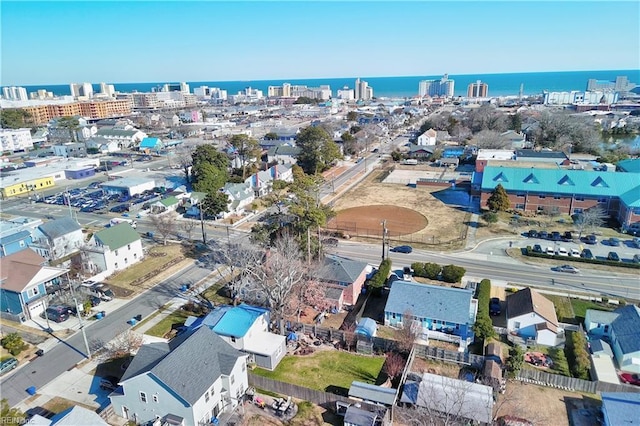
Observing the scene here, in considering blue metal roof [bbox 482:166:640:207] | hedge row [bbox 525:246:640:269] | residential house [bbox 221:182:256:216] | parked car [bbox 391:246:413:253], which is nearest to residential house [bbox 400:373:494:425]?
parked car [bbox 391:246:413:253]

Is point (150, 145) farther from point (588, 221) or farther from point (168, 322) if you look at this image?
point (588, 221)

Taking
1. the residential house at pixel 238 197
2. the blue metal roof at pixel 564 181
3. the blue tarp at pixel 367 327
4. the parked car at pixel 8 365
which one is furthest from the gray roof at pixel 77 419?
the blue metal roof at pixel 564 181

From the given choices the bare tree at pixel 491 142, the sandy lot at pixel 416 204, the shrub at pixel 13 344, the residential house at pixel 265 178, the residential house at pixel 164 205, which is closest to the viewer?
the shrub at pixel 13 344

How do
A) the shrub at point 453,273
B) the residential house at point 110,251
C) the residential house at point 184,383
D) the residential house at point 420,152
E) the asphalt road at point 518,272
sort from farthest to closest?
the residential house at point 420,152 < the residential house at point 110,251 < the shrub at point 453,273 < the asphalt road at point 518,272 < the residential house at point 184,383

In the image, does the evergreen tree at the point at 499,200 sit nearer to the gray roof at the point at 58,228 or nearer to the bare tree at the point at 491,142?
the bare tree at the point at 491,142

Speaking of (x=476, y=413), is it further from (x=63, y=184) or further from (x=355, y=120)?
(x=355, y=120)

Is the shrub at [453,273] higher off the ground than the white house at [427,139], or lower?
lower

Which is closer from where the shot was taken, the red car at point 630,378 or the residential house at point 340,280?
the red car at point 630,378
